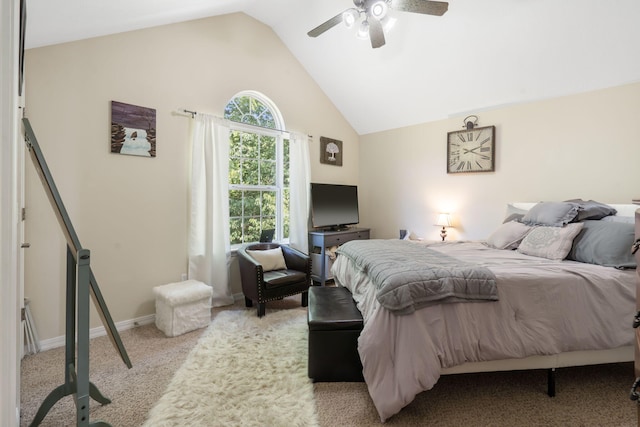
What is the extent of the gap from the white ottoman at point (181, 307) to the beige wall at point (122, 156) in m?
0.30

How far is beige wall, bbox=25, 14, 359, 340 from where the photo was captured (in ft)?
7.98

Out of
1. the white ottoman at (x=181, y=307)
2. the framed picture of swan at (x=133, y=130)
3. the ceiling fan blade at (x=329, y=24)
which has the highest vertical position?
the ceiling fan blade at (x=329, y=24)

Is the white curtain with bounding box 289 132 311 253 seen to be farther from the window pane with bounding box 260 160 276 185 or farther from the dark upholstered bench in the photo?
the dark upholstered bench

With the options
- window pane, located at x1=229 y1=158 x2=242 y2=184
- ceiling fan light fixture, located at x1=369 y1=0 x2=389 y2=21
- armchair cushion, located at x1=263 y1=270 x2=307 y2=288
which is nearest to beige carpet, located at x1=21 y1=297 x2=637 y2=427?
armchair cushion, located at x1=263 y1=270 x2=307 y2=288

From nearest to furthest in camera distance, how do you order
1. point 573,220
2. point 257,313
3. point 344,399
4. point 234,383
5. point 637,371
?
point 637,371, point 344,399, point 234,383, point 573,220, point 257,313

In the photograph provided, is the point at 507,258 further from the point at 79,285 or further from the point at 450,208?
the point at 79,285

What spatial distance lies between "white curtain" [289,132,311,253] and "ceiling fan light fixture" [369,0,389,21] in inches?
82.5

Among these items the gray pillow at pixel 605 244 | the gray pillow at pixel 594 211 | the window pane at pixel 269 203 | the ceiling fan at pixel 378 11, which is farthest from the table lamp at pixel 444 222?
the ceiling fan at pixel 378 11

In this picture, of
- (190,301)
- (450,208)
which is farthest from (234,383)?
(450,208)

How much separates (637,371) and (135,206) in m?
3.44

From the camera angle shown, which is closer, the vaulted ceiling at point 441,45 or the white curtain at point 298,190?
the vaulted ceiling at point 441,45

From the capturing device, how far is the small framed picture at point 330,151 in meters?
4.75

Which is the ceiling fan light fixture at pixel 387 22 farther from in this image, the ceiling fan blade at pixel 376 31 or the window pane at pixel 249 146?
the window pane at pixel 249 146

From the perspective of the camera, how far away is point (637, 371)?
917 millimetres
